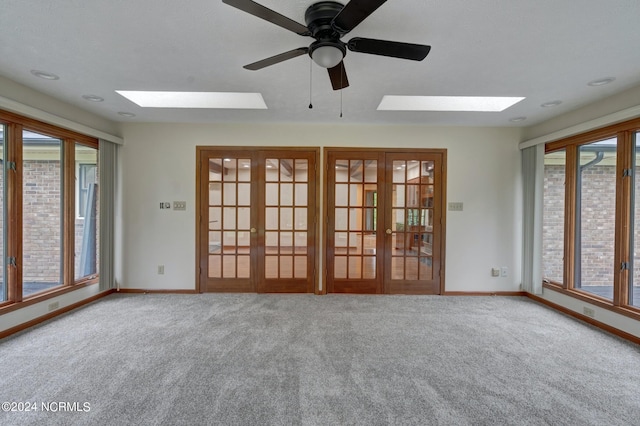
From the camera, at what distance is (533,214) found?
12.7 feet

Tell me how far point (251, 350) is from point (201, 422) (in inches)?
32.4

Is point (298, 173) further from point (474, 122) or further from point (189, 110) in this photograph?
point (474, 122)

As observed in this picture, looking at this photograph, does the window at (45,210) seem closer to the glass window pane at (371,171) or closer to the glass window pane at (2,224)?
the glass window pane at (2,224)

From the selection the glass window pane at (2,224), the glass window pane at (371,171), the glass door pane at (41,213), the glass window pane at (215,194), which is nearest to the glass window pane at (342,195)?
the glass window pane at (371,171)

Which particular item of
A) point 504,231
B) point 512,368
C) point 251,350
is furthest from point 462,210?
point 251,350

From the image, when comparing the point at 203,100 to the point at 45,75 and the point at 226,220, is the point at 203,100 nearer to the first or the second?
the point at 45,75

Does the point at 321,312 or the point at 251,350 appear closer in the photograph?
the point at 251,350

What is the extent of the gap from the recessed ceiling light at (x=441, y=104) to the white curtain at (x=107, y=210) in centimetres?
389

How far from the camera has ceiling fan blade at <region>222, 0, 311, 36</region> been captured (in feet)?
4.31

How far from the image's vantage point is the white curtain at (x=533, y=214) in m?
3.80

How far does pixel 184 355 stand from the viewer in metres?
2.38

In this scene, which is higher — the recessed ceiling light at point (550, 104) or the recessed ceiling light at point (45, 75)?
the recessed ceiling light at point (45, 75)

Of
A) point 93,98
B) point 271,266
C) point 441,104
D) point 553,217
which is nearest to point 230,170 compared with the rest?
point 271,266

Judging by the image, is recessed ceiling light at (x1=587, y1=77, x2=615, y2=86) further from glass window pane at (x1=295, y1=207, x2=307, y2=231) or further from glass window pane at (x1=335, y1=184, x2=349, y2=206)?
glass window pane at (x1=295, y1=207, x2=307, y2=231)
